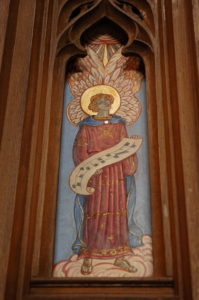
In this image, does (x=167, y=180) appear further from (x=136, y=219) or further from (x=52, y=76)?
(x=52, y=76)

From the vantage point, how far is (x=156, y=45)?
3072mm

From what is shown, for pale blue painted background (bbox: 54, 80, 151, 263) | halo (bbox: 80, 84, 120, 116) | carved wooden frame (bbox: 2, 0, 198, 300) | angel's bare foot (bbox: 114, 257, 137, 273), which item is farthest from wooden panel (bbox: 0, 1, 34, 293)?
angel's bare foot (bbox: 114, 257, 137, 273)

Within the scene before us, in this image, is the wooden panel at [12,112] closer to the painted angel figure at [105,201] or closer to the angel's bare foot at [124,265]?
the painted angel figure at [105,201]

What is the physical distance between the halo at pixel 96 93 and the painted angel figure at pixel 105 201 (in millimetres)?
30

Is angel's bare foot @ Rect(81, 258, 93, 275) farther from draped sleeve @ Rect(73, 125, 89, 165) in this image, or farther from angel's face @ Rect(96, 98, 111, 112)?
angel's face @ Rect(96, 98, 111, 112)

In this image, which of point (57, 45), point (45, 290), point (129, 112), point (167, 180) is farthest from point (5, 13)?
point (45, 290)

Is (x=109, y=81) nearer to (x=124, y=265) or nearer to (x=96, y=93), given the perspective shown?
(x=96, y=93)

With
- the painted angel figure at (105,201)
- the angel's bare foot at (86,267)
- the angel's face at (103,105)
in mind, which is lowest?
the angel's bare foot at (86,267)

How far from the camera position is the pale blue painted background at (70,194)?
8.51 feet

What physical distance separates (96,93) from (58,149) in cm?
47

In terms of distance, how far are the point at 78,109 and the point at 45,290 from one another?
1.14 metres

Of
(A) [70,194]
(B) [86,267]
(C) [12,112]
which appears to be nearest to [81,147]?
(A) [70,194]

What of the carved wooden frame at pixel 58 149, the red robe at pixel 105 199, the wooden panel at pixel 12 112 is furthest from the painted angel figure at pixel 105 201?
the wooden panel at pixel 12 112

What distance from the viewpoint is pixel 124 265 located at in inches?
98.2
